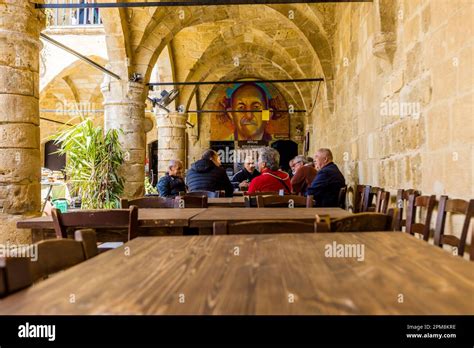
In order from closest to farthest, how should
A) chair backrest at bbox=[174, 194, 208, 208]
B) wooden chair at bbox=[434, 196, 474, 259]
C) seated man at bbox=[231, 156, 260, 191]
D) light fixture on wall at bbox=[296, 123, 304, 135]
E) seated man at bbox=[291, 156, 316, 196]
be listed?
wooden chair at bbox=[434, 196, 474, 259] → chair backrest at bbox=[174, 194, 208, 208] → seated man at bbox=[291, 156, 316, 196] → seated man at bbox=[231, 156, 260, 191] → light fixture on wall at bbox=[296, 123, 304, 135]

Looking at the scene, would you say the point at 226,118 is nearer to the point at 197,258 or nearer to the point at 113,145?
the point at 113,145

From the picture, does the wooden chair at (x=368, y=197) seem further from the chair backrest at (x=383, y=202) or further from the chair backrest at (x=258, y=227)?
the chair backrest at (x=258, y=227)

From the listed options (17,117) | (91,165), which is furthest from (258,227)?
(91,165)

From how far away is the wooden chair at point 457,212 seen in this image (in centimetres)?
247

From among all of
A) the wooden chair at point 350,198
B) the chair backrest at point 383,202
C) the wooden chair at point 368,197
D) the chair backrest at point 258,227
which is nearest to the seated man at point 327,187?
the wooden chair at point 368,197

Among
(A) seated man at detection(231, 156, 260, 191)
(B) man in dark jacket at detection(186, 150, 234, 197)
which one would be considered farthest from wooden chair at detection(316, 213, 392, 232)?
(A) seated man at detection(231, 156, 260, 191)

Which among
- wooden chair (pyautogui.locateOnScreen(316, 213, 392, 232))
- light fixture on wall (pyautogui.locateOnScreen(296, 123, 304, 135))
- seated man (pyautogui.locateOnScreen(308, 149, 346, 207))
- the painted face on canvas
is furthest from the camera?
the painted face on canvas

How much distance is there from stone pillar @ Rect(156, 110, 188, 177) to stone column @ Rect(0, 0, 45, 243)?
7566 millimetres

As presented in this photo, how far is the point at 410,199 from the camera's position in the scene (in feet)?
10.6

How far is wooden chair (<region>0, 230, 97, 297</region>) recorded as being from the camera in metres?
0.97

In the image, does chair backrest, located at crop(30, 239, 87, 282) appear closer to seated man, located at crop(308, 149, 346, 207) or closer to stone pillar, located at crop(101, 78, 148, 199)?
seated man, located at crop(308, 149, 346, 207)

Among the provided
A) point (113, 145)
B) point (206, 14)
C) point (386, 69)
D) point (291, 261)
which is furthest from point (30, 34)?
point (206, 14)
